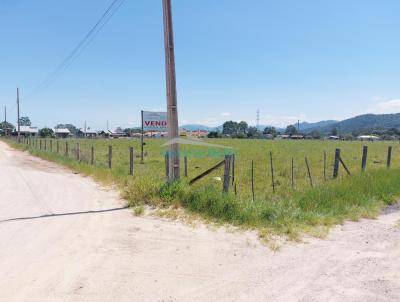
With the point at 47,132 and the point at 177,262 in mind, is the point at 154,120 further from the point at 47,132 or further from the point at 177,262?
the point at 47,132

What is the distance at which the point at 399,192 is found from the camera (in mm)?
9227

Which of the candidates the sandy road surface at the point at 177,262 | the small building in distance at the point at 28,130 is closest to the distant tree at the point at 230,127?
the small building in distance at the point at 28,130

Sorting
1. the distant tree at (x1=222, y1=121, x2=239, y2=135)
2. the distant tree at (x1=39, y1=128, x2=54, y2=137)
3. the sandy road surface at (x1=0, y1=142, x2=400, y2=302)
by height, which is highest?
the distant tree at (x1=222, y1=121, x2=239, y2=135)

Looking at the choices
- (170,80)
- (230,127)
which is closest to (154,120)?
(170,80)

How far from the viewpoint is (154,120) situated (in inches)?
567

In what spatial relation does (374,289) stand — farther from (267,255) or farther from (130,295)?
(130,295)

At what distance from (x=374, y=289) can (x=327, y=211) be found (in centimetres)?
342

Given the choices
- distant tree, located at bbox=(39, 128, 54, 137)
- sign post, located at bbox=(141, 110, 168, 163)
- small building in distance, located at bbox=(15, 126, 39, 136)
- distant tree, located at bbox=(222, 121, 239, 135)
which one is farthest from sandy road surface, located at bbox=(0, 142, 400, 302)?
distant tree, located at bbox=(222, 121, 239, 135)

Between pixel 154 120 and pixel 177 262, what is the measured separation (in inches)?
411

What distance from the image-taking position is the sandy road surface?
3.69 m

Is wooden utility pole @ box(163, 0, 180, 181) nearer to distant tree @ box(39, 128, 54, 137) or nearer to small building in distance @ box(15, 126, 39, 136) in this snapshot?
distant tree @ box(39, 128, 54, 137)

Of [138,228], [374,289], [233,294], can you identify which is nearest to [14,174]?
[138,228]

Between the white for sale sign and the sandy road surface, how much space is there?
294 inches

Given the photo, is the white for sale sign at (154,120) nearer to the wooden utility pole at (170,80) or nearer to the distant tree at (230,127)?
the wooden utility pole at (170,80)
